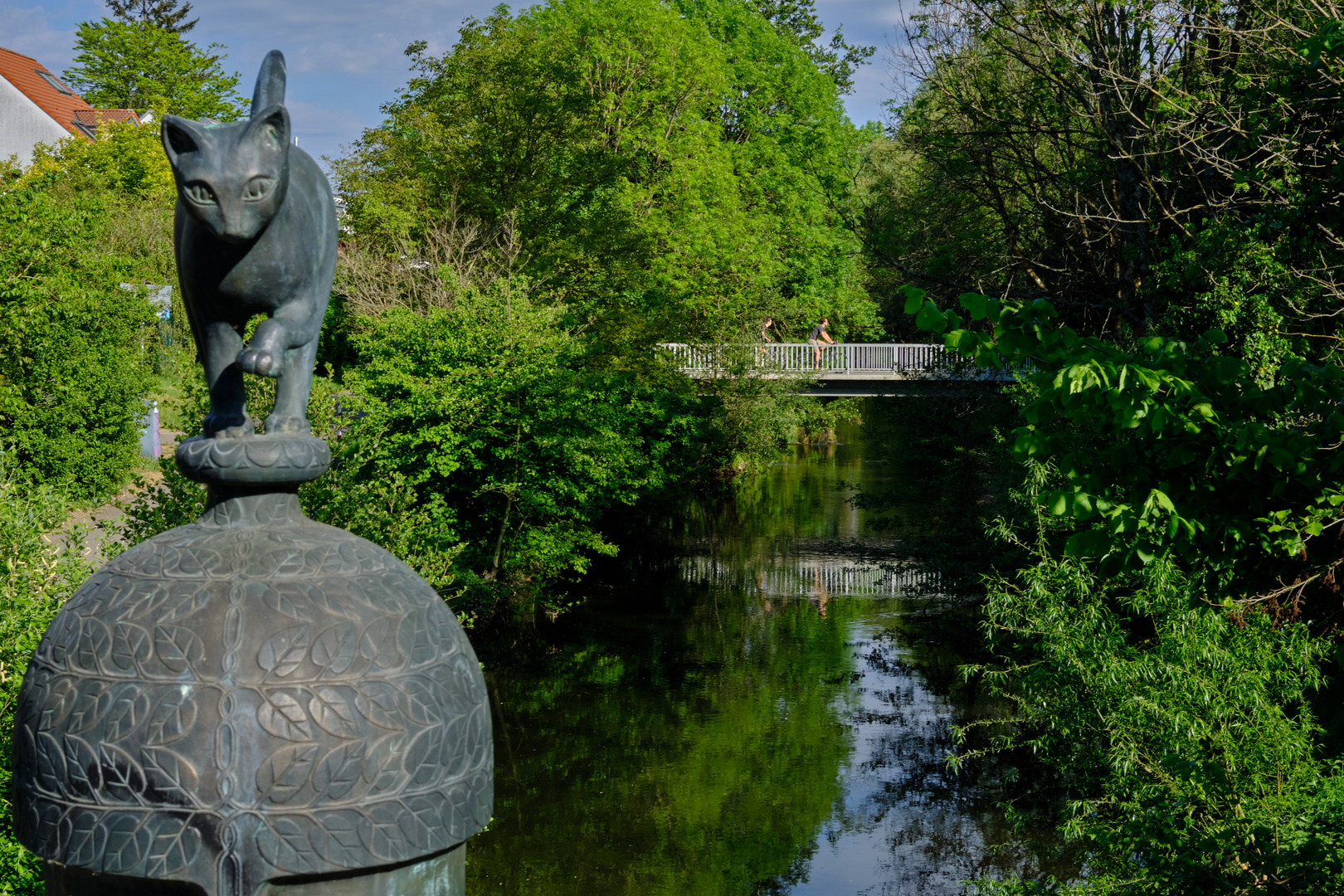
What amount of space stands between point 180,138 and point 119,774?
1617mm

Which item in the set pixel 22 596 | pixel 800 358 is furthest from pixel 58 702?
pixel 800 358

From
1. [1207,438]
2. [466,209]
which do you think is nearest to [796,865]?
[1207,438]

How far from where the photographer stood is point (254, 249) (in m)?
3.31

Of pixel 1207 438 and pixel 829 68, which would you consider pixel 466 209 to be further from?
pixel 1207 438

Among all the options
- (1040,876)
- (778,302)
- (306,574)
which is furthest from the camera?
(778,302)

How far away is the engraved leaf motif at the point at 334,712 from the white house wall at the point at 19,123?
5064cm

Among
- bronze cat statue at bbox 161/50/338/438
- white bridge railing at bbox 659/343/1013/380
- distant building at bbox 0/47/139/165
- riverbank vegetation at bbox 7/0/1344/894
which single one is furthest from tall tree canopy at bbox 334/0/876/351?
bronze cat statue at bbox 161/50/338/438

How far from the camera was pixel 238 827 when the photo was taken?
9.59ft

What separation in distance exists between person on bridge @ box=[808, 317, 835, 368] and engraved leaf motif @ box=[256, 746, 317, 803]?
113ft

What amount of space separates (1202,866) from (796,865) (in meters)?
8.04

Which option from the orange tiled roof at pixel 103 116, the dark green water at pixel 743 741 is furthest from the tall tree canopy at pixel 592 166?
the orange tiled roof at pixel 103 116

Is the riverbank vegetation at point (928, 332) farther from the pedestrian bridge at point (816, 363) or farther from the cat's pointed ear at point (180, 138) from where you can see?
the cat's pointed ear at point (180, 138)

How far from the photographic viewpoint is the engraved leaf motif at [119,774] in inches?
116

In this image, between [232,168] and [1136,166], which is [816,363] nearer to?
[1136,166]
